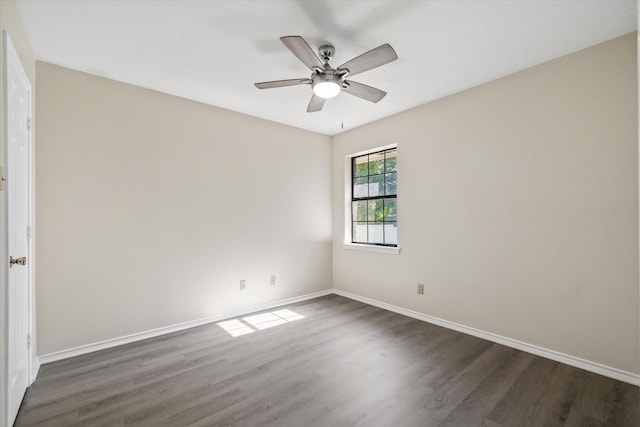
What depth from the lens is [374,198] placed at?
416cm

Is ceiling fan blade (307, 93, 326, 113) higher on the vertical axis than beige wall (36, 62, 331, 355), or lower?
higher

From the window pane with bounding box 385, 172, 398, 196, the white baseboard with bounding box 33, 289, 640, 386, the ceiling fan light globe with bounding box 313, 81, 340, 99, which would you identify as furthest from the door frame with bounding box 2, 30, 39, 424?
the window pane with bounding box 385, 172, 398, 196

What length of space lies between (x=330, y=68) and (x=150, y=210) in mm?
2240

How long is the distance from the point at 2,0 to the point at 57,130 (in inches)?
47.0

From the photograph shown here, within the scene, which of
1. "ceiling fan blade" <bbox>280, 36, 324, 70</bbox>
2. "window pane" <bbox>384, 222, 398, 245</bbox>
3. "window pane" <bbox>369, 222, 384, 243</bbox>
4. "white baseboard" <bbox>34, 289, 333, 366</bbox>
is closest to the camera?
"ceiling fan blade" <bbox>280, 36, 324, 70</bbox>

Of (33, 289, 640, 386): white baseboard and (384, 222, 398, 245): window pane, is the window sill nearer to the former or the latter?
(384, 222, 398, 245): window pane

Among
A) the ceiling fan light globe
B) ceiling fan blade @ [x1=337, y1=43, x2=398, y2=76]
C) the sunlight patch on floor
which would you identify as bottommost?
the sunlight patch on floor

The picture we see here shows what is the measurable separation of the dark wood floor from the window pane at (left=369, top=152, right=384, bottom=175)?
7.28 feet

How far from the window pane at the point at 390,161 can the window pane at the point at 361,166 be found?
357 millimetres

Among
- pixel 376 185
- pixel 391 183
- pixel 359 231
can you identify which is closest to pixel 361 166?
pixel 376 185

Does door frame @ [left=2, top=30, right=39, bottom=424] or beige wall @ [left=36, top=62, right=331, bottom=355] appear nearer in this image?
door frame @ [left=2, top=30, right=39, bottom=424]

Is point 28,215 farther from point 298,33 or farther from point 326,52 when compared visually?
point 326,52

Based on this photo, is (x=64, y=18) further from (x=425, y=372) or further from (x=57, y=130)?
(x=425, y=372)

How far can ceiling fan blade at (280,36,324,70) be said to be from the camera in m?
1.71
